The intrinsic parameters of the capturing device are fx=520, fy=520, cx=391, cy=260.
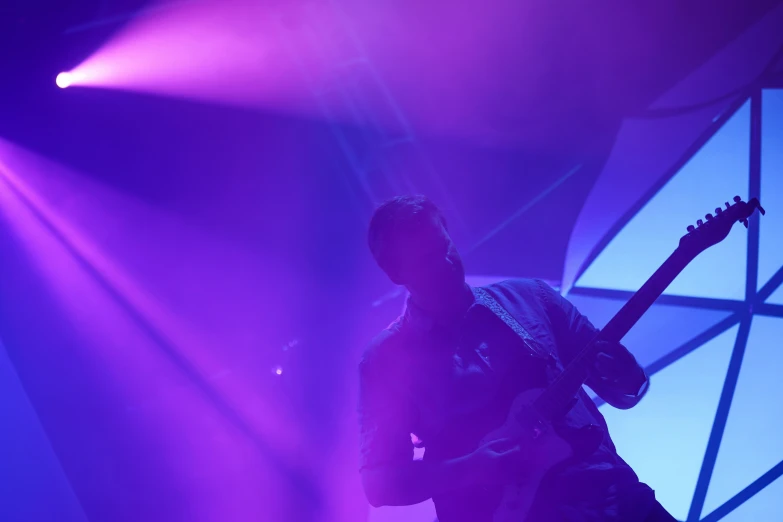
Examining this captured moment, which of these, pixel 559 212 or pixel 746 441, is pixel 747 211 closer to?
pixel 746 441

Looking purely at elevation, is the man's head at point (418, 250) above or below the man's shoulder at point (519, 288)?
above

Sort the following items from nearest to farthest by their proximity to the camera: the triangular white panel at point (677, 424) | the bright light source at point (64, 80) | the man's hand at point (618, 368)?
the man's hand at point (618, 368) → the triangular white panel at point (677, 424) → the bright light source at point (64, 80)

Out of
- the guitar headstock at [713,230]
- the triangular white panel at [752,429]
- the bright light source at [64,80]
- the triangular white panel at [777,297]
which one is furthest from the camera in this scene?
the bright light source at [64,80]

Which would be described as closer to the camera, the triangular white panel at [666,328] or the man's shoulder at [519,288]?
the man's shoulder at [519,288]

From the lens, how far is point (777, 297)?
2826mm

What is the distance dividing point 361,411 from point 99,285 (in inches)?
95.0

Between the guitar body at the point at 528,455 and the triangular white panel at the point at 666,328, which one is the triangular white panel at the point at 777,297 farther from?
the guitar body at the point at 528,455

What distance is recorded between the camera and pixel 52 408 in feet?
11.0

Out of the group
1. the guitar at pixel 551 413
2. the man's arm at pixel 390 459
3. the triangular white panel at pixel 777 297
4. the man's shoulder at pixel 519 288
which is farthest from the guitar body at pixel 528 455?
the triangular white panel at pixel 777 297

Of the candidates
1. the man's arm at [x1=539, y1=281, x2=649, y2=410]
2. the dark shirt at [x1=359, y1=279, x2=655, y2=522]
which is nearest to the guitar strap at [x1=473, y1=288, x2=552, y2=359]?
the dark shirt at [x1=359, y1=279, x2=655, y2=522]

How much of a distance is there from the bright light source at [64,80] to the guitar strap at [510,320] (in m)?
2.84

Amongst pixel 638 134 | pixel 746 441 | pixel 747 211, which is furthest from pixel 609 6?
pixel 746 441

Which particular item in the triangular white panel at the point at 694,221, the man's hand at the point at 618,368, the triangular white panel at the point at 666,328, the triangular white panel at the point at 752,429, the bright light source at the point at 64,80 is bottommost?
the triangular white panel at the point at 752,429

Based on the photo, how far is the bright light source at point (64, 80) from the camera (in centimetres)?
314
